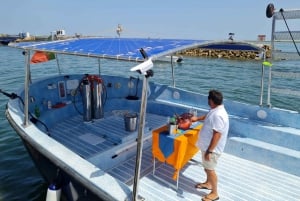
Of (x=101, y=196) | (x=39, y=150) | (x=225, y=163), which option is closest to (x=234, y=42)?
(x=225, y=163)

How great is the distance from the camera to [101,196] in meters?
3.40

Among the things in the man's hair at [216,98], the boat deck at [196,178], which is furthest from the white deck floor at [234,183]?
the man's hair at [216,98]

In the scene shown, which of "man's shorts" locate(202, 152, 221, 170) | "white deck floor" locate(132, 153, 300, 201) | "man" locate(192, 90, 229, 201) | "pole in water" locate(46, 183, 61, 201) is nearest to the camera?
"man" locate(192, 90, 229, 201)

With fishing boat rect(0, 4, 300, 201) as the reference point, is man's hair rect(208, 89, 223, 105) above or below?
above

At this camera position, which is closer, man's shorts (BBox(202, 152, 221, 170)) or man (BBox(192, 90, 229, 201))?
man (BBox(192, 90, 229, 201))

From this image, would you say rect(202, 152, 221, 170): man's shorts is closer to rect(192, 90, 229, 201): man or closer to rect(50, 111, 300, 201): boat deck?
rect(192, 90, 229, 201): man

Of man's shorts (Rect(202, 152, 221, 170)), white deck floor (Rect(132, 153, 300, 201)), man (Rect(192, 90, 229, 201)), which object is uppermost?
man (Rect(192, 90, 229, 201))

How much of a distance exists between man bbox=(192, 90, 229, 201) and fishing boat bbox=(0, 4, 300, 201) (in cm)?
37

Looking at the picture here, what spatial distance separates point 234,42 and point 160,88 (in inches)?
162

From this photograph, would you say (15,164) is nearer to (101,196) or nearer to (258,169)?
(101,196)

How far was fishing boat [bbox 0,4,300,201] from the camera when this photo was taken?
3.77 metres

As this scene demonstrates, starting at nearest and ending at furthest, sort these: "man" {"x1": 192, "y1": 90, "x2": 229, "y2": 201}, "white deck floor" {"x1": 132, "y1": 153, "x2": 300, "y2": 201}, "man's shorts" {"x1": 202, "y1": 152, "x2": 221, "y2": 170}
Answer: "man" {"x1": 192, "y1": 90, "x2": 229, "y2": 201} → "man's shorts" {"x1": 202, "y1": 152, "x2": 221, "y2": 170} → "white deck floor" {"x1": 132, "y1": 153, "x2": 300, "y2": 201}

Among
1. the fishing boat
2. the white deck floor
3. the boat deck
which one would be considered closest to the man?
the fishing boat

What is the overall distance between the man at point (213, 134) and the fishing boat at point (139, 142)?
37 cm
